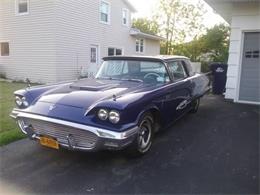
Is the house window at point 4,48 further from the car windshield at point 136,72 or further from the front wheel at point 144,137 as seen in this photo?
the front wheel at point 144,137

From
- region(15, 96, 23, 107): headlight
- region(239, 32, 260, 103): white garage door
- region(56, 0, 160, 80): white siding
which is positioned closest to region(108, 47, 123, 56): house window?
region(56, 0, 160, 80): white siding

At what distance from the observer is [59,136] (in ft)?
12.6

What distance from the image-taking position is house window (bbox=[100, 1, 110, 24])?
1772cm

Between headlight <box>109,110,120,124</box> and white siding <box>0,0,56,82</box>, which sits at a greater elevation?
white siding <box>0,0,56,82</box>

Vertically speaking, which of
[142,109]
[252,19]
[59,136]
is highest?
[252,19]

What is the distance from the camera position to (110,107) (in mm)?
3666

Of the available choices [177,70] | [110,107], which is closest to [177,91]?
[177,70]

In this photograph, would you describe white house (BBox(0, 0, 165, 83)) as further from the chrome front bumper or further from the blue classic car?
the chrome front bumper

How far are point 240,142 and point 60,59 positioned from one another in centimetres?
1116

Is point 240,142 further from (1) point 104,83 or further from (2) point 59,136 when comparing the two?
(2) point 59,136

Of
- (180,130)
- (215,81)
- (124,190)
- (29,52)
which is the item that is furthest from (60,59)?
(124,190)

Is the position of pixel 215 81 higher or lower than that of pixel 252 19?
lower

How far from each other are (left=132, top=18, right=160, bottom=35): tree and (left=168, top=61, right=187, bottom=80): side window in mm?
22591

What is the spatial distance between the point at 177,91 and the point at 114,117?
85.8 inches
